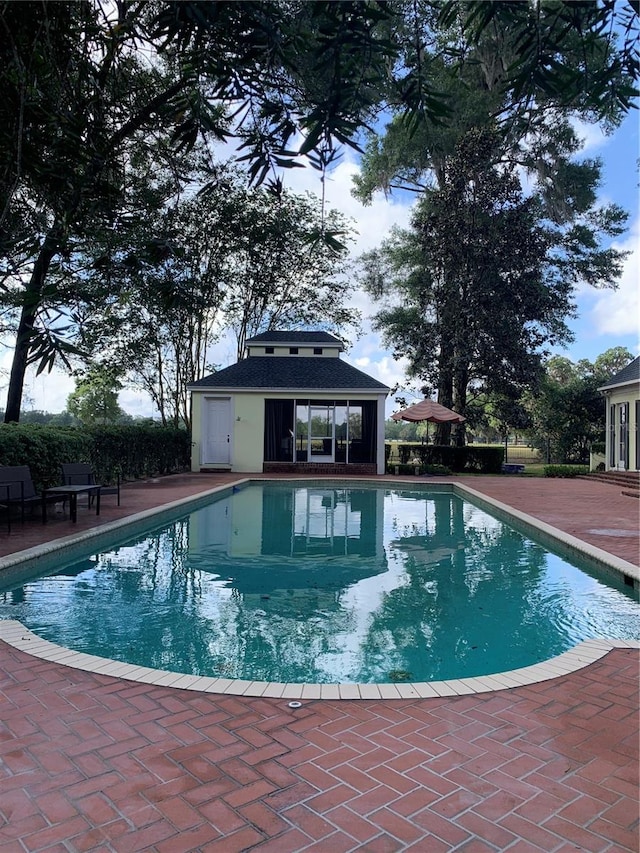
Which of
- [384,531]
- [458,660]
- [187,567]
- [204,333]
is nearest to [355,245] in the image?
[204,333]

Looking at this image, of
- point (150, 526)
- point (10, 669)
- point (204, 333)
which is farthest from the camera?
point (204, 333)

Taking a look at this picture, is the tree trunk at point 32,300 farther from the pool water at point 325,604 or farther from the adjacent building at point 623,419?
the adjacent building at point 623,419

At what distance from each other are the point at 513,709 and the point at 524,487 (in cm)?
1472

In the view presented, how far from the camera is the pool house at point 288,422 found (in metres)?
20.6

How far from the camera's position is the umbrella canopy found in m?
21.0

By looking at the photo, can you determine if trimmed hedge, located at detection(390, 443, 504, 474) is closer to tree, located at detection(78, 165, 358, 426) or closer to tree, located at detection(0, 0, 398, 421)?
tree, located at detection(78, 165, 358, 426)

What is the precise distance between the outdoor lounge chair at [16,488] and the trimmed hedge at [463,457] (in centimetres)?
1599

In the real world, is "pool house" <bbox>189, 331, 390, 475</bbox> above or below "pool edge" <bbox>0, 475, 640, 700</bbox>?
above

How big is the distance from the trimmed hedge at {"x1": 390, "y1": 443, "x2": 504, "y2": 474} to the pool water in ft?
42.1

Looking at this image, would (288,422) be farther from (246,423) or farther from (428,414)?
(428,414)

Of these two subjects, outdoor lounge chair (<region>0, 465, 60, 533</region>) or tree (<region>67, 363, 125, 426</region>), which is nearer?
outdoor lounge chair (<region>0, 465, 60, 533</region>)

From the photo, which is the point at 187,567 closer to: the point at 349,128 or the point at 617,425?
the point at 349,128

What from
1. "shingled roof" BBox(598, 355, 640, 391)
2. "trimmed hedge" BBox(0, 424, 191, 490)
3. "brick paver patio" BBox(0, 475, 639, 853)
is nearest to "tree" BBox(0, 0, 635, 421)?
"brick paver patio" BBox(0, 475, 639, 853)

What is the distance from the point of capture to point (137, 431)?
17.3 m
